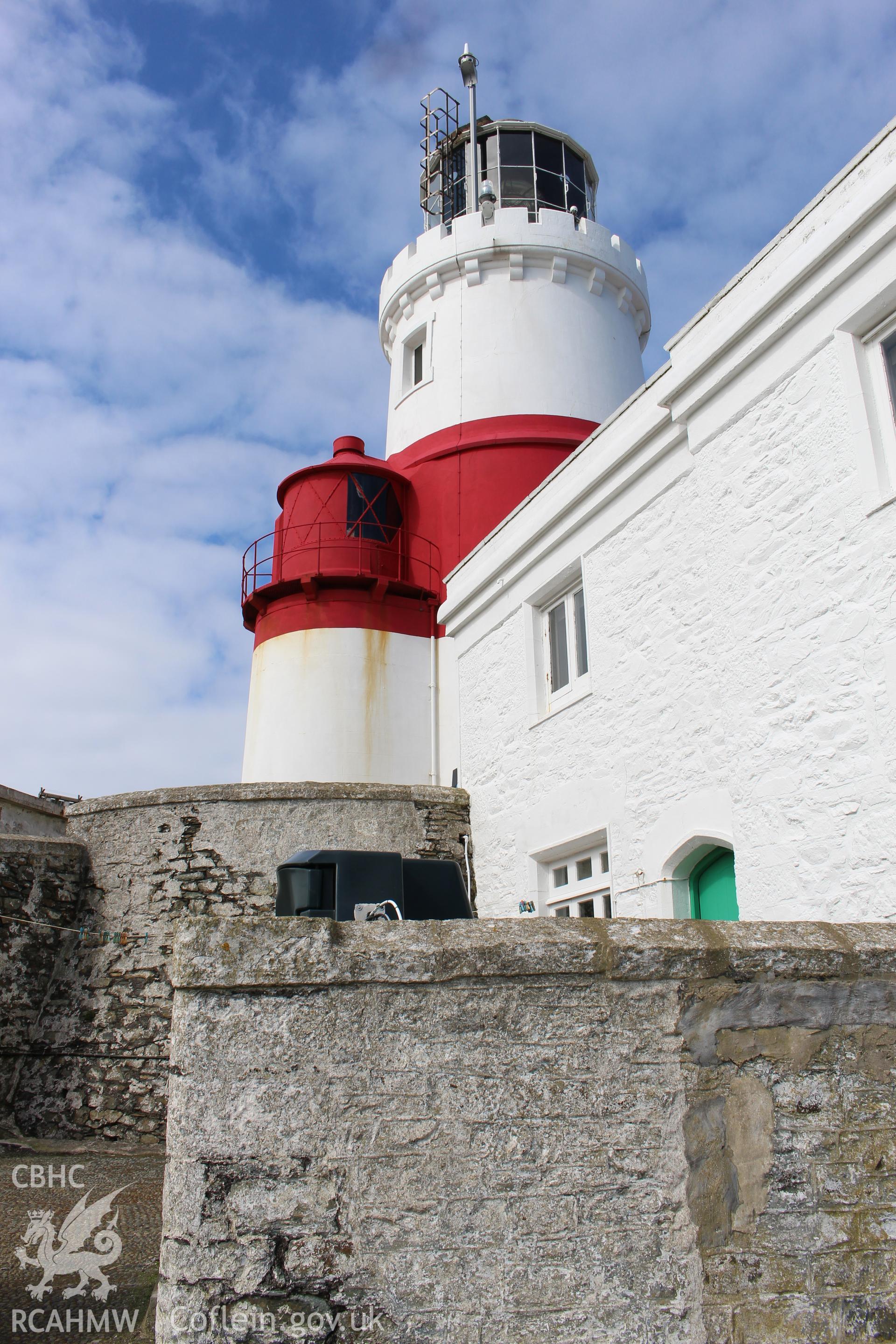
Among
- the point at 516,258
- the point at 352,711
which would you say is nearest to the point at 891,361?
the point at 352,711

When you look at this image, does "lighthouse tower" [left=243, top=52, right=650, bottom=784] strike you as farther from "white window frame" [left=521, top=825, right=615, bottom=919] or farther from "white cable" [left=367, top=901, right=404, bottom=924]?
"white cable" [left=367, top=901, right=404, bottom=924]

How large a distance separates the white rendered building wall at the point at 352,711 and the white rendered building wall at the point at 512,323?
3623 millimetres

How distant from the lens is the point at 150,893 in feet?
29.6

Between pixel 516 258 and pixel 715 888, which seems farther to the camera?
pixel 516 258

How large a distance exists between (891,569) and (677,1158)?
9.80 feet

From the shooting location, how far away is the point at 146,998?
339 inches

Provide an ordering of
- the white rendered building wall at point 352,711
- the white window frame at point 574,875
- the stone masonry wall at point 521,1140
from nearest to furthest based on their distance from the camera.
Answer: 1. the stone masonry wall at point 521,1140
2. the white window frame at point 574,875
3. the white rendered building wall at point 352,711

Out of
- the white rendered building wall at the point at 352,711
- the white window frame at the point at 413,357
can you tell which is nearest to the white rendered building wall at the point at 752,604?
the white rendered building wall at the point at 352,711

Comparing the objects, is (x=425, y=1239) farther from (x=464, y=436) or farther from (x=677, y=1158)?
(x=464, y=436)

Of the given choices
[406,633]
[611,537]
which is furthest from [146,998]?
[406,633]

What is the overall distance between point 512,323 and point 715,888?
425 inches

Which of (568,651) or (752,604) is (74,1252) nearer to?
(752,604)

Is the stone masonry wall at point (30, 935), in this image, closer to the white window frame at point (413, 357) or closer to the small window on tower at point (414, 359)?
the white window frame at point (413, 357)

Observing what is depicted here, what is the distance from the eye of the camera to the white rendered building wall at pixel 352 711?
13.0 m
